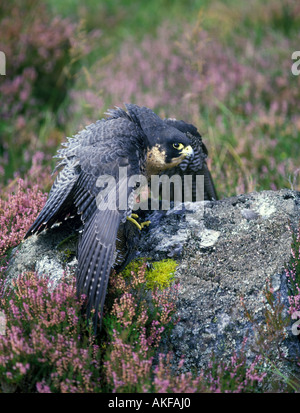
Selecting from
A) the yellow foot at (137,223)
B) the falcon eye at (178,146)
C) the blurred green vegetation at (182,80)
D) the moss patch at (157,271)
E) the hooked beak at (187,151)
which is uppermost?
the blurred green vegetation at (182,80)

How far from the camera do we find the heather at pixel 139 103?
105 inches

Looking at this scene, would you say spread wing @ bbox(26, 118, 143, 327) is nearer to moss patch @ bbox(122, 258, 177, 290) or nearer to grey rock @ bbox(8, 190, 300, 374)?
grey rock @ bbox(8, 190, 300, 374)

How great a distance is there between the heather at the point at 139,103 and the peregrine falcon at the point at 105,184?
0.66ft

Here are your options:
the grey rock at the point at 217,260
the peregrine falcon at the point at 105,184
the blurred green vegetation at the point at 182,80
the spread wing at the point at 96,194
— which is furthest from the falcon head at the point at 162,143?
the blurred green vegetation at the point at 182,80

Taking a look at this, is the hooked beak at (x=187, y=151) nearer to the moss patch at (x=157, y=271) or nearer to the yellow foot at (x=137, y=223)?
the yellow foot at (x=137, y=223)

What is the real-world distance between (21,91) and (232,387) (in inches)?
211

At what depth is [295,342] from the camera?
2.92m

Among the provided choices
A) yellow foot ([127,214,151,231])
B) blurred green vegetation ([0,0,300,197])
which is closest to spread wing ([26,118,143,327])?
yellow foot ([127,214,151,231])

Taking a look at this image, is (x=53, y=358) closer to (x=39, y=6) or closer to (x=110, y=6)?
(x=39, y=6)

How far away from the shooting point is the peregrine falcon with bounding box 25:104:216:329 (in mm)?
2959

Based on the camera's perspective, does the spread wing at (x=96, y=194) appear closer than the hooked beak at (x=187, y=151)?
Yes

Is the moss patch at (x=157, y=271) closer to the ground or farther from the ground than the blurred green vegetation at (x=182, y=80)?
closer to the ground

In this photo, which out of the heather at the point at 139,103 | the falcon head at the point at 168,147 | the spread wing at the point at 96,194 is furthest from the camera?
the falcon head at the point at 168,147
